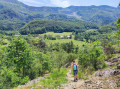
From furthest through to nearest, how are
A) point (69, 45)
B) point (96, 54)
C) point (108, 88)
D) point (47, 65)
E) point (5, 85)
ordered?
point (69, 45) → point (47, 65) → point (96, 54) → point (5, 85) → point (108, 88)

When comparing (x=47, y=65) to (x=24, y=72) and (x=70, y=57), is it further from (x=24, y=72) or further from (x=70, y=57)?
(x=70, y=57)

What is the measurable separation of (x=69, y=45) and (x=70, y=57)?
93.8ft

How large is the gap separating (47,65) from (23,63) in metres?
9.76

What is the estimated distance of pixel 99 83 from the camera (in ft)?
34.6

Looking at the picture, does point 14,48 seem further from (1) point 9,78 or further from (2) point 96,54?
(2) point 96,54

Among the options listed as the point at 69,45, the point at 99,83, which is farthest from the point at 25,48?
the point at 69,45

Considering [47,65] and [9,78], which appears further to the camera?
[47,65]

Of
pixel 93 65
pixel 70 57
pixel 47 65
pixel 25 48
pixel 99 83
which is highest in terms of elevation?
pixel 25 48

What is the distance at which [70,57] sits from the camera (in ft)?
171

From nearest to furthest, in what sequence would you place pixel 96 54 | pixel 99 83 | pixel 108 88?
pixel 108 88 < pixel 99 83 < pixel 96 54

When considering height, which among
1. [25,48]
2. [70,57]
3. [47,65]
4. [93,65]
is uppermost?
[25,48]

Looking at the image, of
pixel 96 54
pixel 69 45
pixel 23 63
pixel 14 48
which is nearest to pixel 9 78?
pixel 23 63

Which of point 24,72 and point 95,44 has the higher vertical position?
point 95,44

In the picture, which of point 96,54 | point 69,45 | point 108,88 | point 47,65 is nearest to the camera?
point 108,88
